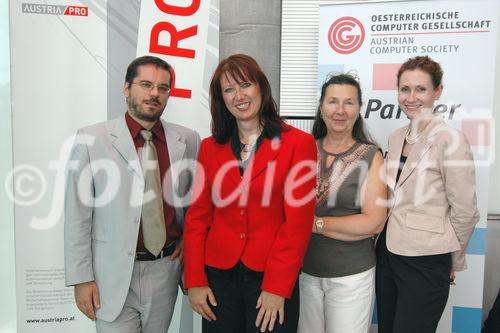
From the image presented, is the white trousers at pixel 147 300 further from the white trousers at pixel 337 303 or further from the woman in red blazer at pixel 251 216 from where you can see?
the white trousers at pixel 337 303

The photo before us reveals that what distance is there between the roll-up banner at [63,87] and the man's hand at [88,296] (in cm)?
82

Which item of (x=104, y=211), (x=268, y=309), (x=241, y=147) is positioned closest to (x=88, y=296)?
(x=104, y=211)

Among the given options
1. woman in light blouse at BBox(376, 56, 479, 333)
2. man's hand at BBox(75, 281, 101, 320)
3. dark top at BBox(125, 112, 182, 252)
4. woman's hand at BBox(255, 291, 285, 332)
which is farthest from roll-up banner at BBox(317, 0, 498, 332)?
man's hand at BBox(75, 281, 101, 320)

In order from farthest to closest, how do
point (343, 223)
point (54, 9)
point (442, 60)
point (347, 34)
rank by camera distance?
point (347, 34), point (442, 60), point (54, 9), point (343, 223)

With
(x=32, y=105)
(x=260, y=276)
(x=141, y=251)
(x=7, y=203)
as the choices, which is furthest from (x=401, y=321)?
(x=7, y=203)

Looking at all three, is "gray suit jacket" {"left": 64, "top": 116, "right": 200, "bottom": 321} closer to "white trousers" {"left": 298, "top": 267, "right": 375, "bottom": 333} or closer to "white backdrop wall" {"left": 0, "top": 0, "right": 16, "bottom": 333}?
"white trousers" {"left": 298, "top": 267, "right": 375, "bottom": 333}

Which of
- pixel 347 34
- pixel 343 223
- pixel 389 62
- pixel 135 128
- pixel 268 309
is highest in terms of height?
pixel 347 34

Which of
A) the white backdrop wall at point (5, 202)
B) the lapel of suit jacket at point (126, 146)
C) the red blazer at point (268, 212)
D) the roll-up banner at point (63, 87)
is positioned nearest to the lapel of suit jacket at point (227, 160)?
the red blazer at point (268, 212)

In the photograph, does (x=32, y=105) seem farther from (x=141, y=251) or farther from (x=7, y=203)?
(x=141, y=251)

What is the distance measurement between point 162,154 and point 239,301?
0.81m

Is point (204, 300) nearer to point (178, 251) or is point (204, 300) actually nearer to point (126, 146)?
point (178, 251)

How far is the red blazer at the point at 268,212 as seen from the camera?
1664 mm

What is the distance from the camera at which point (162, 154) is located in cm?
205

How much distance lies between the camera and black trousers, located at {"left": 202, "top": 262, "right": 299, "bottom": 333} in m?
1.70
